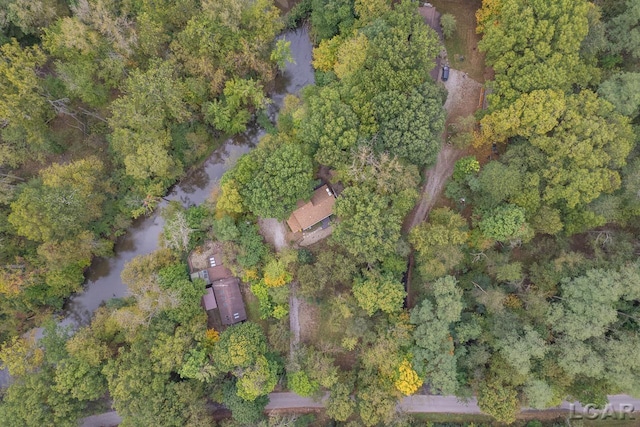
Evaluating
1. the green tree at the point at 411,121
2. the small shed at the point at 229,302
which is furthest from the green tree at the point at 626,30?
the small shed at the point at 229,302

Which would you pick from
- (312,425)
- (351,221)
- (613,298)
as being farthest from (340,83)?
(312,425)

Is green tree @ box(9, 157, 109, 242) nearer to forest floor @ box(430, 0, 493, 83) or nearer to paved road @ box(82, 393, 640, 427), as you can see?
paved road @ box(82, 393, 640, 427)

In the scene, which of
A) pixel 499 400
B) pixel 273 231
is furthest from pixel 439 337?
pixel 273 231

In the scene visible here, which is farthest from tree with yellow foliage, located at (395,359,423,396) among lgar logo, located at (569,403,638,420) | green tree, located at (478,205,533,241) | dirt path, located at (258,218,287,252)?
lgar logo, located at (569,403,638,420)

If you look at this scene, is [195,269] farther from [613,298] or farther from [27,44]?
[613,298]

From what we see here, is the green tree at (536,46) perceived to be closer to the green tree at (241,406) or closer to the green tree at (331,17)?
the green tree at (331,17)

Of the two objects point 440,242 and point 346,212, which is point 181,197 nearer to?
point 346,212
